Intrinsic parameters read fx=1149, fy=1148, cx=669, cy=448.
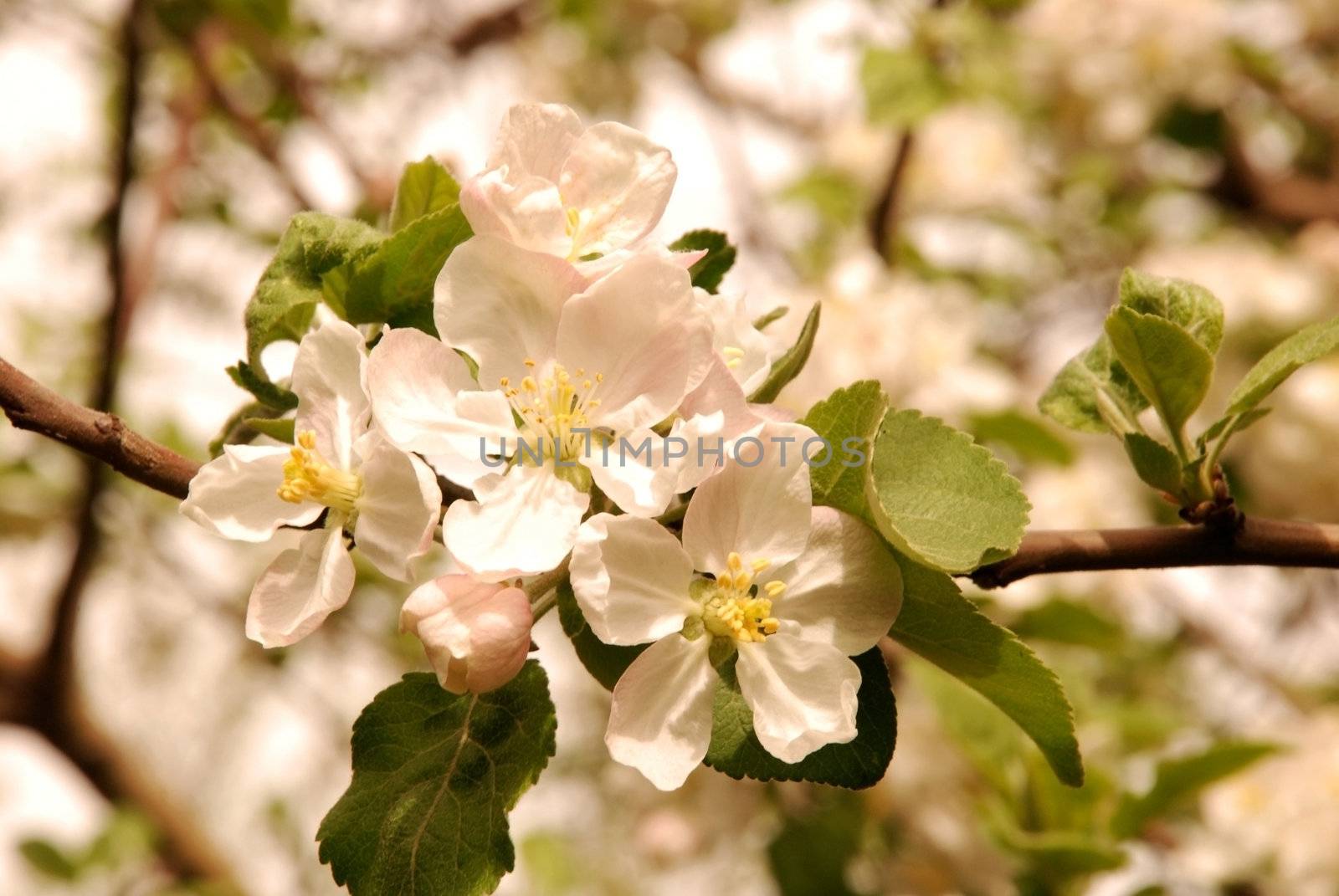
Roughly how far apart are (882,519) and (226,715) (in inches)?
82.3

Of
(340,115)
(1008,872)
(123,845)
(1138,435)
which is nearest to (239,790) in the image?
(123,845)

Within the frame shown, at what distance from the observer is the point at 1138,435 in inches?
19.9

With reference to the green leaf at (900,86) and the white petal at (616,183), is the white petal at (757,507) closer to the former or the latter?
the white petal at (616,183)

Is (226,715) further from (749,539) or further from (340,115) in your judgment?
(749,539)

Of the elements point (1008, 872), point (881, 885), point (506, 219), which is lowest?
point (881, 885)

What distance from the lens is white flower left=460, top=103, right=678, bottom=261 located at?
0.48 metres

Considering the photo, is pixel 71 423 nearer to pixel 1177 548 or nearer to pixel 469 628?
pixel 469 628

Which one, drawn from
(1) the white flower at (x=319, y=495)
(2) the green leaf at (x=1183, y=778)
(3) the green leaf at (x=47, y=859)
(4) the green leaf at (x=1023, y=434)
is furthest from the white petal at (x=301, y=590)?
(3) the green leaf at (x=47, y=859)

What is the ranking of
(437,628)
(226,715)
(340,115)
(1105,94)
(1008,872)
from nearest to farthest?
1. (437,628)
2. (1008,872)
3. (1105,94)
4. (340,115)
5. (226,715)

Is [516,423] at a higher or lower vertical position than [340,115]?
higher

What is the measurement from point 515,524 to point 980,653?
0.19m

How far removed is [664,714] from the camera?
44 centimetres

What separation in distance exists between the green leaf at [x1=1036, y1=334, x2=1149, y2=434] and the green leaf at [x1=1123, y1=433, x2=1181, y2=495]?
4cm

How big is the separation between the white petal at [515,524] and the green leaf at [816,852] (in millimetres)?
805
